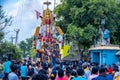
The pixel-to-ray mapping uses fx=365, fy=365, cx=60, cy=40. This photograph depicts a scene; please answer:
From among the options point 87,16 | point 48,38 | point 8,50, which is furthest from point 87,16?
point 8,50

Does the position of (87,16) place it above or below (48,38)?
above

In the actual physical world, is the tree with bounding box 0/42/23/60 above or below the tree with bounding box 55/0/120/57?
below

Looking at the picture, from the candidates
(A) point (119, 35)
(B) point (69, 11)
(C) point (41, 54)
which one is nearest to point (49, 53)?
(C) point (41, 54)

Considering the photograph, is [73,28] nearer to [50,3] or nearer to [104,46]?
[104,46]

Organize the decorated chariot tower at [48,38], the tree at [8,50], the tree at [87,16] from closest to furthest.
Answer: the tree at [87,16] → the decorated chariot tower at [48,38] → the tree at [8,50]

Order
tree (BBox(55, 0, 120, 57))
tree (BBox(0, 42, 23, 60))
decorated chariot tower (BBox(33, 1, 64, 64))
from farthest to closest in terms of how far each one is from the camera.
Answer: tree (BBox(0, 42, 23, 60)) → decorated chariot tower (BBox(33, 1, 64, 64)) → tree (BBox(55, 0, 120, 57))

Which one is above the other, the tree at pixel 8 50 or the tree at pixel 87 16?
the tree at pixel 87 16

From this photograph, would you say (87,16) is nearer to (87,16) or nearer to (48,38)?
(87,16)

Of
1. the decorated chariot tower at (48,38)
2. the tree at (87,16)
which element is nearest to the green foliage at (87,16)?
the tree at (87,16)

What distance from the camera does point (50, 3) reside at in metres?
43.7

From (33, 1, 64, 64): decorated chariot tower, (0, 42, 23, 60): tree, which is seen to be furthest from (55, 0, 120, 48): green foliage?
(0, 42, 23, 60): tree

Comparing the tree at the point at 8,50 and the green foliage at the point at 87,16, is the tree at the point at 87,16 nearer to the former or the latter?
the green foliage at the point at 87,16

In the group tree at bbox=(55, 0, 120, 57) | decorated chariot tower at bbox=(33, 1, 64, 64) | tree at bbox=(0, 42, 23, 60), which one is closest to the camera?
tree at bbox=(55, 0, 120, 57)

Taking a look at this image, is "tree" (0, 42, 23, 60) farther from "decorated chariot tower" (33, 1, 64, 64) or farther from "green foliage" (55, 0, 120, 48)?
"green foliage" (55, 0, 120, 48)
